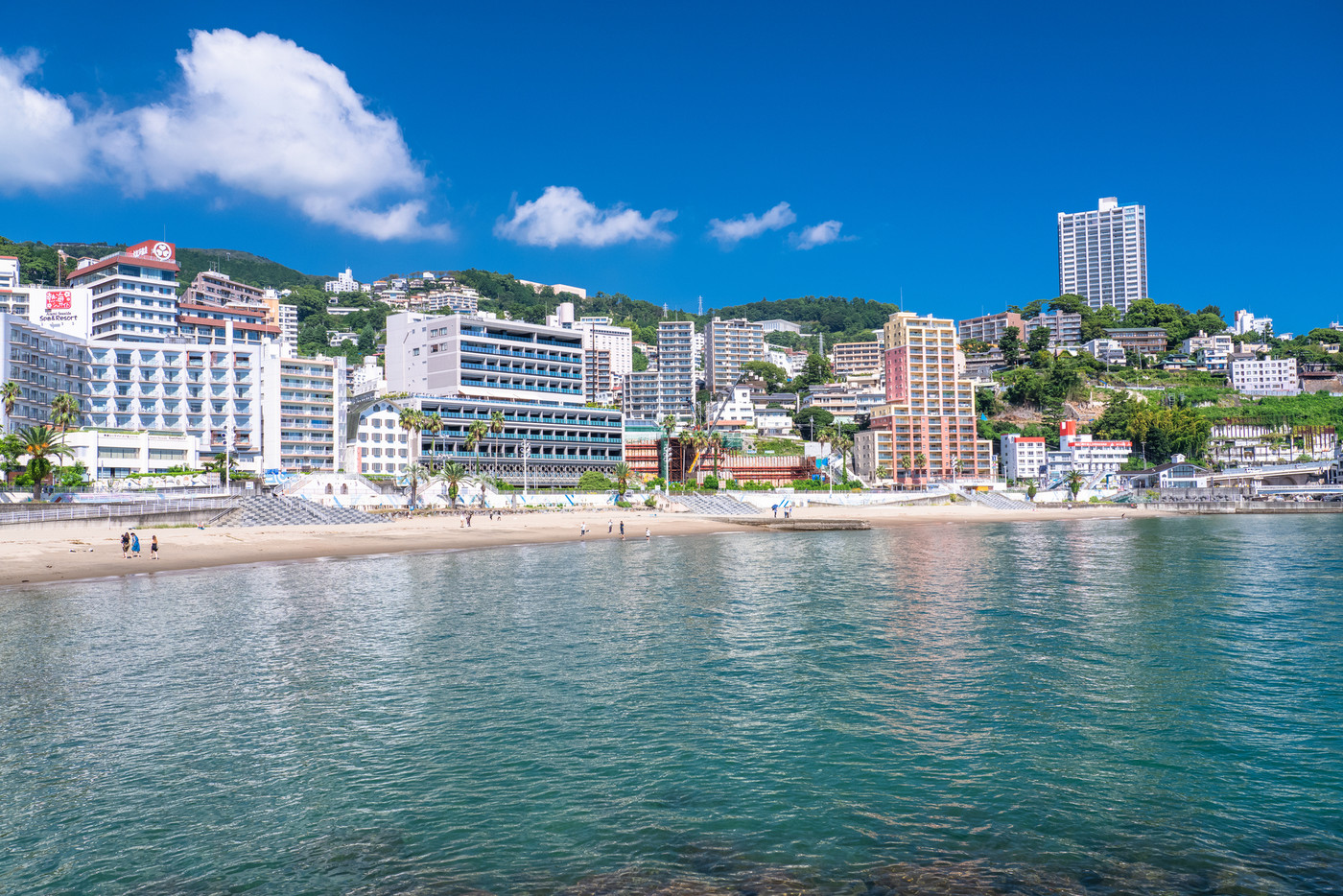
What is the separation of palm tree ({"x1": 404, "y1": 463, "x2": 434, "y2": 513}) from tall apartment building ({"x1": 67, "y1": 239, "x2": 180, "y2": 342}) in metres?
61.7

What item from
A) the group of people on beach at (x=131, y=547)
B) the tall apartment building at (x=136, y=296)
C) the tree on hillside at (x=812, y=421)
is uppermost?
the tall apartment building at (x=136, y=296)

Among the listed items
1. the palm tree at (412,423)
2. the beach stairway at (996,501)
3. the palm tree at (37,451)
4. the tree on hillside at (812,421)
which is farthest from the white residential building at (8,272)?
the beach stairway at (996,501)

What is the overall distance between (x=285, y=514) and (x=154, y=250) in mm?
89431

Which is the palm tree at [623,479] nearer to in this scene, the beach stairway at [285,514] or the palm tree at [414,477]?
the palm tree at [414,477]

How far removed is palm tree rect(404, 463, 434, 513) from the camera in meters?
94.2

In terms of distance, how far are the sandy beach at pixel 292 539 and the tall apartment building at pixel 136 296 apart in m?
82.3

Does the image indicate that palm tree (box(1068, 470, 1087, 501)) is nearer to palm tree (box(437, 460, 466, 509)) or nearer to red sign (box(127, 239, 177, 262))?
palm tree (box(437, 460, 466, 509))

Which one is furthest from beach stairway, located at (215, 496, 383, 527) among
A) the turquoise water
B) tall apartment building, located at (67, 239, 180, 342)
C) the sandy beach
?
tall apartment building, located at (67, 239, 180, 342)

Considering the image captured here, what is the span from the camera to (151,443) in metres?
101

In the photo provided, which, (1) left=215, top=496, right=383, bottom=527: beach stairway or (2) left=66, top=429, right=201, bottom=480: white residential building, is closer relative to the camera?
(1) left=215, top=496, right=383, bottom=527: beach stairway

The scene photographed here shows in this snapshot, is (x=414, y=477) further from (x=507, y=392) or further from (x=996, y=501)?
(x=996, y=501)

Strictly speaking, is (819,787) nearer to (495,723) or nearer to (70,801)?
(495,723)

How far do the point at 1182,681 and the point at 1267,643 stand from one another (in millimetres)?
7269

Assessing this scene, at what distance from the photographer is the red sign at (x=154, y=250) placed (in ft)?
449
